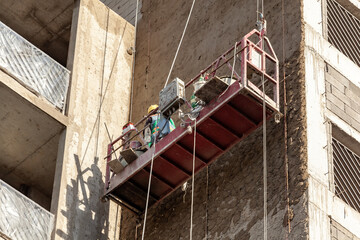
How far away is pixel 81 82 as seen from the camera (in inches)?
1003

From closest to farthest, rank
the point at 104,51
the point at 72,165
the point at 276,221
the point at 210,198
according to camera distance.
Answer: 1. the point at 276,221
2. the point at 210,198
3. the point at 72,165
4. the point at 104,51

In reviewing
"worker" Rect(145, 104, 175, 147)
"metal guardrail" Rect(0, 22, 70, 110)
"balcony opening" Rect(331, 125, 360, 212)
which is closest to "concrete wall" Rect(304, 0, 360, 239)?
"balcony opening" Rect(331, 125, 360, 212)

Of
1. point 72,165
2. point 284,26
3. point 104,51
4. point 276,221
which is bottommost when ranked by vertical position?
point 276,221

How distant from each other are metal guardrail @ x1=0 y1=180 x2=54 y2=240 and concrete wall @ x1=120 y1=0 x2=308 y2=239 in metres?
2.11

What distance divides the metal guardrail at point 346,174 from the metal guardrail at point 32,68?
6.27 metres

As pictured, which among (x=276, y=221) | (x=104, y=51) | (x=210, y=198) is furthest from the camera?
(x=104, y=51)

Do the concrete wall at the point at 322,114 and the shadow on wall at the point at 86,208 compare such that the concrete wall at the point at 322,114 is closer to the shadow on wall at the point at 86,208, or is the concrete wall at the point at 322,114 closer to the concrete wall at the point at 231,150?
the concrete wall at the point at 231,150

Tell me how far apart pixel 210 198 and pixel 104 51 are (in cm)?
578

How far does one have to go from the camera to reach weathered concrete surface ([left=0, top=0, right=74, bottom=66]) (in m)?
27.9

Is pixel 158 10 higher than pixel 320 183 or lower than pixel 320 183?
higher

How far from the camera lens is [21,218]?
73.4ft

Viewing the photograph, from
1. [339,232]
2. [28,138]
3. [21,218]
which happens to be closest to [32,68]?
[28,138]

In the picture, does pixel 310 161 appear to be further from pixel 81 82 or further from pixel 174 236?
pixel 81 82

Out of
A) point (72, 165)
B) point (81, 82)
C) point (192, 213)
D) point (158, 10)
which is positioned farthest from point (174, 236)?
Result: point (158, 10)
